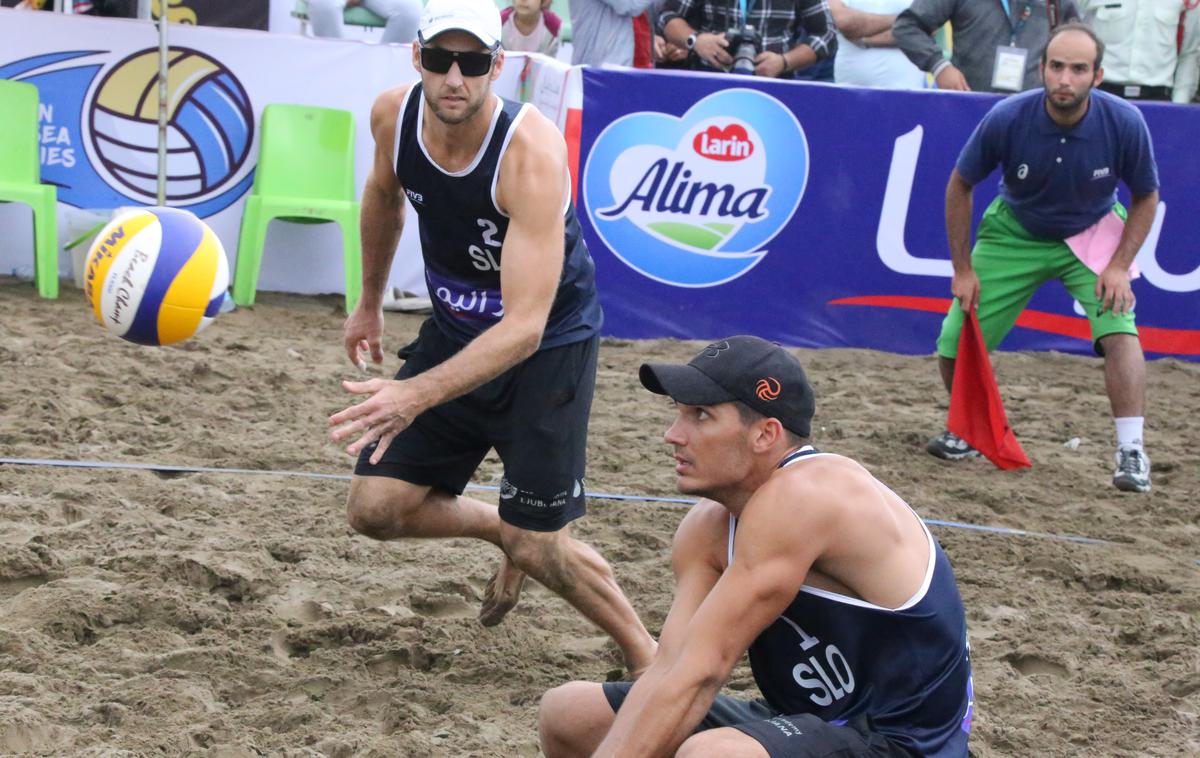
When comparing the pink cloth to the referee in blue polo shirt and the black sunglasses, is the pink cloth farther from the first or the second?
the black sunglasses

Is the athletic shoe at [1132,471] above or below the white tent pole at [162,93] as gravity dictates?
below

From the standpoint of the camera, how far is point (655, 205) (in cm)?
845

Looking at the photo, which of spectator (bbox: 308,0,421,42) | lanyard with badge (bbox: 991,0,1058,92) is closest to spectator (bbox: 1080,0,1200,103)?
lanyard with badge (bbox: 991,0,1058,92)

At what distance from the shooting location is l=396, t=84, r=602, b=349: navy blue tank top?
12.6 feet

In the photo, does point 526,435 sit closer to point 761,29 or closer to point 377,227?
point 377,227

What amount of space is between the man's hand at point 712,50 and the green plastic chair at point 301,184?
2.21 meters

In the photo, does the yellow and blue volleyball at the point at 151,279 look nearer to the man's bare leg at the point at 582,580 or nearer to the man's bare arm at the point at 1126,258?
the man's bare leg at the point at 582,580

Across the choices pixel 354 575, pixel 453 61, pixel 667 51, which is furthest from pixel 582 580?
pixel 667 51

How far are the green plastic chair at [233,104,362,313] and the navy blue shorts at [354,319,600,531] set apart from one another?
4802 millimetres

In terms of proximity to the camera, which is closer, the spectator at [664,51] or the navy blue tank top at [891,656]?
the navy blue tank top at [891,656]

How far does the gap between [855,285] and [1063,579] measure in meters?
3.74

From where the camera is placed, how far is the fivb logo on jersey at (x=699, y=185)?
838cm

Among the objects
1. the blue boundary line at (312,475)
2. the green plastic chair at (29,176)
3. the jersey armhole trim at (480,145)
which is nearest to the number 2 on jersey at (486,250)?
the jersey armhole trim at (480,145)

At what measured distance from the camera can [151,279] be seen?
4.61 meters
